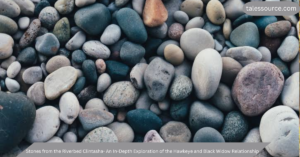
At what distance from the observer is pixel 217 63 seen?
4.40 ft

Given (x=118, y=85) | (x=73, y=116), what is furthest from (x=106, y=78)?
(x=73, y=116)

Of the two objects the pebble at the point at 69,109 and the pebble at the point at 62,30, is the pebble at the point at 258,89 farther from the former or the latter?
the pebble at the point at 62,30

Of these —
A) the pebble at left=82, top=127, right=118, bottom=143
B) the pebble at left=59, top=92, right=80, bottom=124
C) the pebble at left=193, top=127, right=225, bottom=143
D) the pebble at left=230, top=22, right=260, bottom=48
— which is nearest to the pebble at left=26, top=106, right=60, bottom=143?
the pebble at left=59, top=92, right=80, bottom=124

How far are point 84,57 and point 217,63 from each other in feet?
2.09

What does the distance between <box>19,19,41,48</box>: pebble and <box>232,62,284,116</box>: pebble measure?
1015mm

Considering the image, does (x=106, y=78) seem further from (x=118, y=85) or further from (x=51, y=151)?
(x=51, y=151)

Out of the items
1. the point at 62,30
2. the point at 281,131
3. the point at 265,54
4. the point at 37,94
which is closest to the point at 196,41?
the point at 265,54

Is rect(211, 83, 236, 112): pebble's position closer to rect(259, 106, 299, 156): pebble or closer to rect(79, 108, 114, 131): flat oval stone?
rect(259, 106, 299, 156): pebble

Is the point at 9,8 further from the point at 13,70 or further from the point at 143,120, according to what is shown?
the point at 143,120

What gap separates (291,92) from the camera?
1.32m

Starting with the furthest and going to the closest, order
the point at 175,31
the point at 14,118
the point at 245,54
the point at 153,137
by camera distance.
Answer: the point at 175,31 < the point at 245,54 < the point at 153,137 < the point at 14,118

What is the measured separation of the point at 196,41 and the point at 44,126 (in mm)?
803

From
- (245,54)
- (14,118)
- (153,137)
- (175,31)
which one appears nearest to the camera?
(14,118)

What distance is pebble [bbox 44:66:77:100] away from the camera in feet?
4.45
